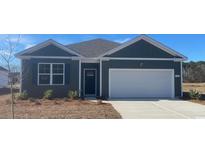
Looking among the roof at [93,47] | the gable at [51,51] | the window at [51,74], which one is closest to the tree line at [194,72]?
the roof at [93,47]

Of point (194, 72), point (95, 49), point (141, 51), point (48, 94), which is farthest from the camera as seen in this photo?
point (194, 72)

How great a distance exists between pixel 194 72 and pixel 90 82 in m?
31.6

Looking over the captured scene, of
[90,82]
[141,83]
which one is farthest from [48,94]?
[141,83]

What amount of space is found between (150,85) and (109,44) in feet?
21.1

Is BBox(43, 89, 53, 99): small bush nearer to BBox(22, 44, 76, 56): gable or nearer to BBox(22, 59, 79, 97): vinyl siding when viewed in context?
BBox(22, 59, 79, 97): vinyl siding

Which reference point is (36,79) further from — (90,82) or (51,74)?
(90,82)

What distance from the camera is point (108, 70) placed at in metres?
20.0

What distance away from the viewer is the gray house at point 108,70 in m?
19.4

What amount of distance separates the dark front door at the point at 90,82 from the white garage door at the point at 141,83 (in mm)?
1707
